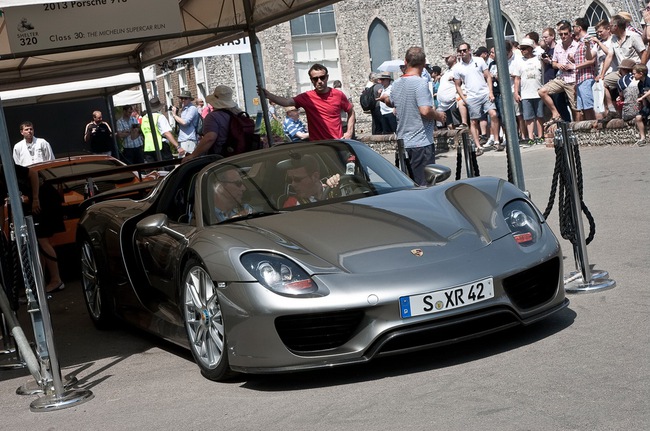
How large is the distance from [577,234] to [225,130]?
4595mm

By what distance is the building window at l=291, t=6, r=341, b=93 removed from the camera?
46.7 meters

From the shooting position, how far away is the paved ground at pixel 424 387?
16.4 ft

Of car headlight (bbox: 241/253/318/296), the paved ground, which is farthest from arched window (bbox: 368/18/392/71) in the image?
car headlight (bbox: 241/253/318/296)

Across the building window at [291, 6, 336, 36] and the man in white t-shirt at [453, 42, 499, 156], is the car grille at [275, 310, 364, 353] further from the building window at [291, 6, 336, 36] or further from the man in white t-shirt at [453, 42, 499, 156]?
the building window at [291, 6, 336, 36]

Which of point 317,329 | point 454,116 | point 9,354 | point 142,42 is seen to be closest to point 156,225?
point 317,329

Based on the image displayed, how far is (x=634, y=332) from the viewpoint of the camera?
623 cm

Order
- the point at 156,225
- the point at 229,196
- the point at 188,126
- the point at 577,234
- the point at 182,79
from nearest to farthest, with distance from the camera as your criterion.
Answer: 1. the point at 156,225
2. the point at 229,196
3. the point at 577,234
4. the point at 188,126
5. the point at 182,79

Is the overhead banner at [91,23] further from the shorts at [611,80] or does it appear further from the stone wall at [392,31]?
the stone wall at [392,31]

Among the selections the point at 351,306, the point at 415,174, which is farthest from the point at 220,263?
the point at 415,174

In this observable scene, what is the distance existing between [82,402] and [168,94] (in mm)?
46478

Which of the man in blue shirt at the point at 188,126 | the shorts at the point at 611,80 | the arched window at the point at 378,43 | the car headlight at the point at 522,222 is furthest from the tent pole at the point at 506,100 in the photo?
the arched window at the point at 378,43

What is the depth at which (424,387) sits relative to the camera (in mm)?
5652

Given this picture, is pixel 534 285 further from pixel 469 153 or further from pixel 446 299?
pixel 469 153

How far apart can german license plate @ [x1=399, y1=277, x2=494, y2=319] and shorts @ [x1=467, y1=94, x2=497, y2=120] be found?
50.9 feet
